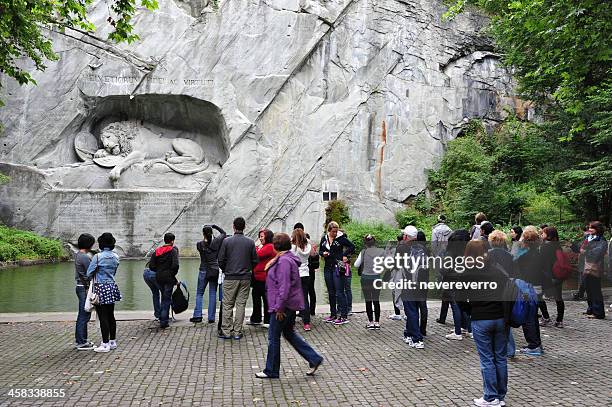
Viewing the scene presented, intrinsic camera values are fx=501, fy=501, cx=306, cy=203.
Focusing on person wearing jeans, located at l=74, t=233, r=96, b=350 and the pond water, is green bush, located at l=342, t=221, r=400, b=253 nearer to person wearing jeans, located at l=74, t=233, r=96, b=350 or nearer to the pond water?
the pond water

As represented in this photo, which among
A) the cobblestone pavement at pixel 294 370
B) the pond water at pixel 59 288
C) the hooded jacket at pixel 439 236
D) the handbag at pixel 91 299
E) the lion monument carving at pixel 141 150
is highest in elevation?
the lion monument carving at pixel 141 150

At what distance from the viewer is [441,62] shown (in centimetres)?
2291

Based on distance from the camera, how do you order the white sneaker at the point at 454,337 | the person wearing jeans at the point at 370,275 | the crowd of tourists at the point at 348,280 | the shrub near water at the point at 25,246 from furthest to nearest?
the shrub near water at the point at 25,246, the person wearing jeans at the point at 370,275, the white sneaker at the point at 454,337, the crowd of tourists at the point at 348,280

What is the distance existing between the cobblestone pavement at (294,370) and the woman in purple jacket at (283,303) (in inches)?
7.9

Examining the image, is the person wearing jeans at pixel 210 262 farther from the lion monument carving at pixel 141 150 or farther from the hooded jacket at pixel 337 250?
the lion monument carving at pixel 141 150

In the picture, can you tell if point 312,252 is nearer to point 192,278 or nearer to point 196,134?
point 192,278

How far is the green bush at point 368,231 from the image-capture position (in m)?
18.0

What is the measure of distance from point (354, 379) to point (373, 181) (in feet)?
55.0

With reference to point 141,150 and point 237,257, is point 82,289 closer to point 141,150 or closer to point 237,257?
point 237,257

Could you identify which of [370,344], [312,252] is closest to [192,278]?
[312,252]

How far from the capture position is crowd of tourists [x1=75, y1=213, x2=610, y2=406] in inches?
179

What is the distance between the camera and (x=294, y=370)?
18.0 ft

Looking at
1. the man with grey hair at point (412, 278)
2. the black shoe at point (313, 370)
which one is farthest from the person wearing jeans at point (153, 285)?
the man with grey hair at point (412, 278)

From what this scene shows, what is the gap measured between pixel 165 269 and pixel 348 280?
2.83 meters
